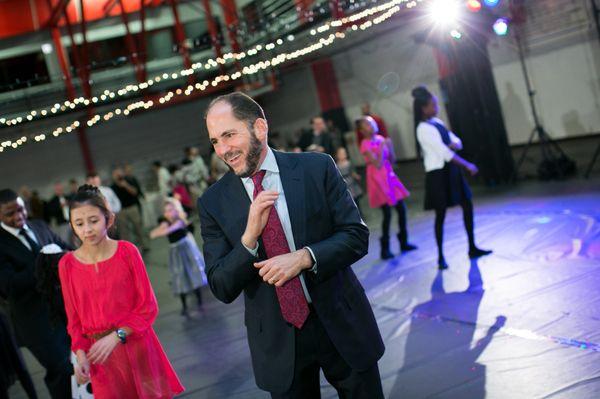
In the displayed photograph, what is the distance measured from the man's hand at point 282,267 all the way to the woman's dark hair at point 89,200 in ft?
4.80

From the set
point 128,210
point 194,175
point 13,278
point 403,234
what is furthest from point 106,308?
point 194,175

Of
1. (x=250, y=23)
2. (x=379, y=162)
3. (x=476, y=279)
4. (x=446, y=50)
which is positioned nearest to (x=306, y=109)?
(x=250, y=23)

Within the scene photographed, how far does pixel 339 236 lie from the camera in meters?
2.45

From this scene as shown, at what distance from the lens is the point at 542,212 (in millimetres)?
8219

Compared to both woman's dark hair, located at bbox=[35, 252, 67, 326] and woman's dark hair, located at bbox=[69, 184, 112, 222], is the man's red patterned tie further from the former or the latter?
woman's dark hair, located at bbox=[35, 252, 67, 326]

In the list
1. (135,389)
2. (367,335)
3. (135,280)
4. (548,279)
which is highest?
(135,280)

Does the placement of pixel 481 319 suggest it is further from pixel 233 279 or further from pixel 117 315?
pixel 233 279

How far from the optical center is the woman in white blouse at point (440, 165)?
6.76 metres

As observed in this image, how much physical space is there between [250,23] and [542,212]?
10.9m

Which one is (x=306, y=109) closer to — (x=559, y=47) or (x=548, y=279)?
(x=559, y=47)

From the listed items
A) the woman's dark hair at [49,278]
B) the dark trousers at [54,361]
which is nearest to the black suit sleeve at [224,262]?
the woman's dark hair at [49,278]

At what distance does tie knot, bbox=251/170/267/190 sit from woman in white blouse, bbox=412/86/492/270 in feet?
14.7

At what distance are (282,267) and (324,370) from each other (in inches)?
19.6

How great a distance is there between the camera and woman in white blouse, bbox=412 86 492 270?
6762 millimetres
